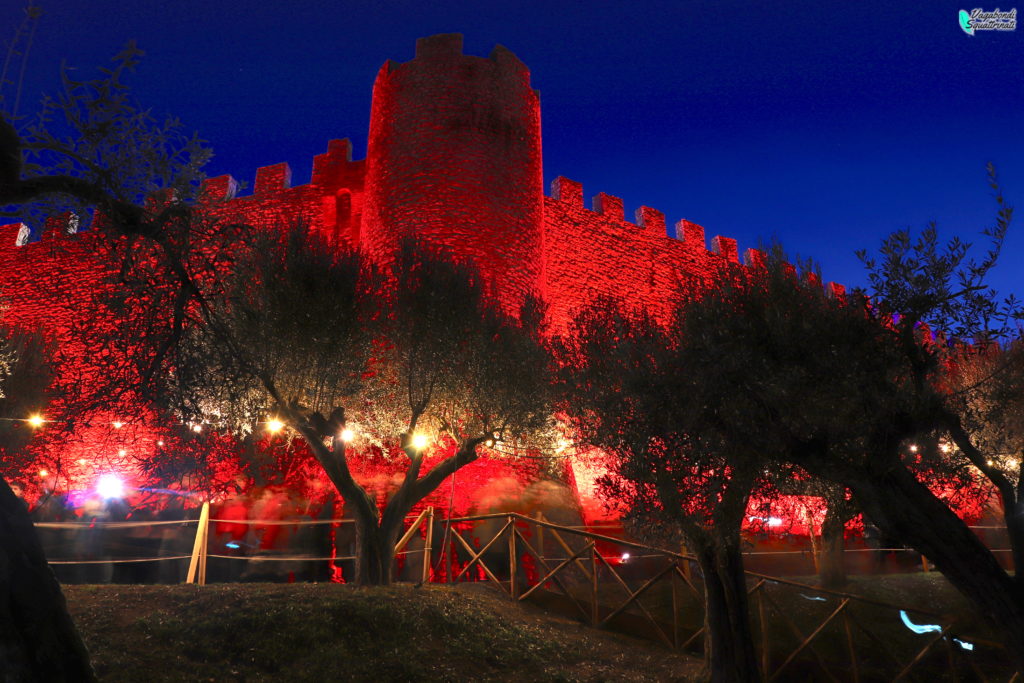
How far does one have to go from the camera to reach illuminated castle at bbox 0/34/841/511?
515 inches

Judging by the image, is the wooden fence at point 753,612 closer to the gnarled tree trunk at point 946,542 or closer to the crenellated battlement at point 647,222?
the gnarled tree trunk at point 946,542

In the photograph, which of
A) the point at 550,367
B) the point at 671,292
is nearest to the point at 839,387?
the point at 550,367

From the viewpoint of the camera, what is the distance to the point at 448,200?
13031 millimetres

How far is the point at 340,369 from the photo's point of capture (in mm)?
8969

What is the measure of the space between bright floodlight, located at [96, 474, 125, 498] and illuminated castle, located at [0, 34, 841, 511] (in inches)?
34.8

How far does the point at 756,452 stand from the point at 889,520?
115cm

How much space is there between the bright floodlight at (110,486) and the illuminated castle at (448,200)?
885 millimetres

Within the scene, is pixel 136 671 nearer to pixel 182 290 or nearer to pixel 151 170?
pixel 182 290

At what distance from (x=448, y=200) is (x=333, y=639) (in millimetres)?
8806

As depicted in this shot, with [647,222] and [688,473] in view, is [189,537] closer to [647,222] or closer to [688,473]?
[688,473]

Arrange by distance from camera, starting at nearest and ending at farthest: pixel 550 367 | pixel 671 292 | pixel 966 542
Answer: pixel 966 542 < pixel 550 367 < pixel 671 292

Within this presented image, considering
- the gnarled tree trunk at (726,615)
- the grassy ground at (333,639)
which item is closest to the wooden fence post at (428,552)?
the grassy ground at (333,639)

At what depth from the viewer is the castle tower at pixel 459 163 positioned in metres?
12.9

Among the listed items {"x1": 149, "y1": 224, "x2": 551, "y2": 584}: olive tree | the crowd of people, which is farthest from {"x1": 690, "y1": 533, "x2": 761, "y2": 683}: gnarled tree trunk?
the crowd of people
